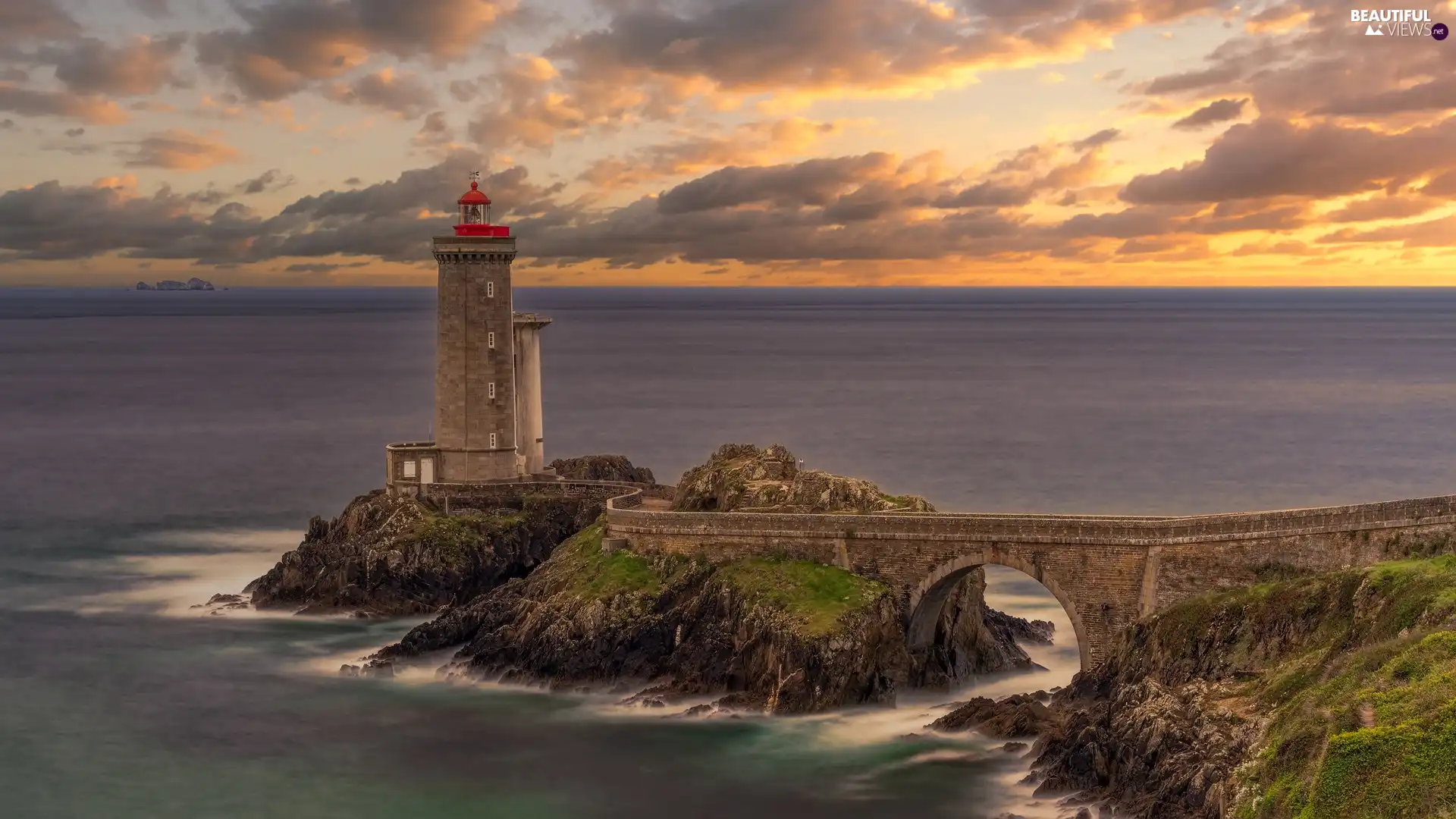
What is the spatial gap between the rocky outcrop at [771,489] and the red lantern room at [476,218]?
47.7 feet

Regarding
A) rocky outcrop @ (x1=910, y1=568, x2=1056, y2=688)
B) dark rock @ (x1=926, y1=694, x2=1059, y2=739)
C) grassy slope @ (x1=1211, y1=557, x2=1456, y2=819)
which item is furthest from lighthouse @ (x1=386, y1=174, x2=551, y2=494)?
grassy slope @ (x1=1211, y1=557, x2=1456, y2=819)

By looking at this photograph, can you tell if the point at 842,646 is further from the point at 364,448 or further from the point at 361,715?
the point at 364,448

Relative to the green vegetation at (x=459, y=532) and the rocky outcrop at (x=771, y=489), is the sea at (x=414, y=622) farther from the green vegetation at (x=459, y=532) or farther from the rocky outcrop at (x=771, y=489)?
the rocky outcrop at (x=771, y=489)

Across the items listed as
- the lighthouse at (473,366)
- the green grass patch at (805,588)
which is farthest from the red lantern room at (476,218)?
the green grass patch at (805,588)

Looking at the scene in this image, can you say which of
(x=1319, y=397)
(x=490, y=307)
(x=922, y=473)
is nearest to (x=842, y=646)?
(x=490, y=307)

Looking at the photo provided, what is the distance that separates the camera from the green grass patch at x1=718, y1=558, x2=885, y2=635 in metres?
51.1

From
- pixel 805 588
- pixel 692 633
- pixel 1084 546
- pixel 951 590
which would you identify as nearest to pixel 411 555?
pixel 692 633

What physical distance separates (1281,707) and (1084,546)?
41.4ft

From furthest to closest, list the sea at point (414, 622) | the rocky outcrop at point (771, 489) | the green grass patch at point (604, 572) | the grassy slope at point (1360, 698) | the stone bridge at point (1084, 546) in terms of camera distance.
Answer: the rocky outcrop at point (771, 489) → the green grass patch at point (604, 572) → the stone bridge at point (1084, 546) → the sea at point (414, 622) → the grassy slope at point (1360, 698)

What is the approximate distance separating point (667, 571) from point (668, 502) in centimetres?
978

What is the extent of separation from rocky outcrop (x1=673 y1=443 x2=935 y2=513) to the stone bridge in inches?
89.4

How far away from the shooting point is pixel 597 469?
253ft

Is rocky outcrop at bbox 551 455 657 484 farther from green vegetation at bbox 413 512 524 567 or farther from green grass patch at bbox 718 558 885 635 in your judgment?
green grass patch at bbox 718 558 885 635

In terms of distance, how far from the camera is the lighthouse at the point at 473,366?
227 ft
